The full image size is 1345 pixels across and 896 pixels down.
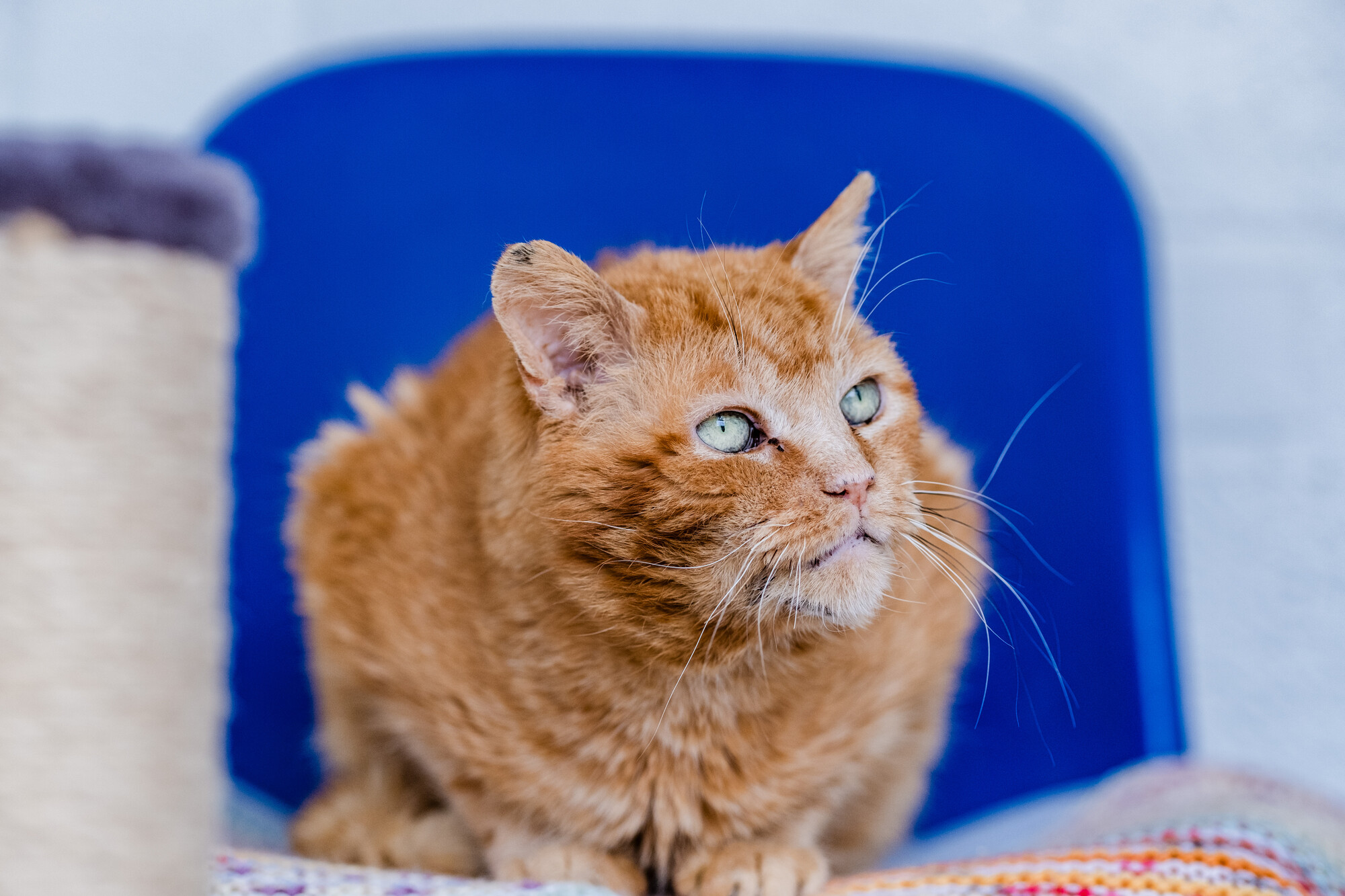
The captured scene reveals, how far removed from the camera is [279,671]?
1330 millimetres

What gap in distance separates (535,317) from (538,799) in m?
0.45

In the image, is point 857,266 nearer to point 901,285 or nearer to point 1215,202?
point 901,285

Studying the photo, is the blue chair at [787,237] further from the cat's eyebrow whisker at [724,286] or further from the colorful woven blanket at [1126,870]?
the colorful woven blanket at [1126,870]

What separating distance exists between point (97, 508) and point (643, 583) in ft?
1.18

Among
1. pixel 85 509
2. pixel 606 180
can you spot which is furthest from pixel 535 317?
pixel 606 180

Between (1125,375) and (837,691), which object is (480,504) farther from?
(1125,375)

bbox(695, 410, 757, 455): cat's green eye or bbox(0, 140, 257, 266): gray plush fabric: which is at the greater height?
bbox(0, 140, 257, 266): gray plush fabric

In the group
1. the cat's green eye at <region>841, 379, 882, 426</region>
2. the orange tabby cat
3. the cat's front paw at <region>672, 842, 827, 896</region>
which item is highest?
the cat's green eye at <region>841, 379, 882, 426</region>

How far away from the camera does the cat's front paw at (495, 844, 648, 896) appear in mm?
880

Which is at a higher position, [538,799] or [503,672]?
[503,672]

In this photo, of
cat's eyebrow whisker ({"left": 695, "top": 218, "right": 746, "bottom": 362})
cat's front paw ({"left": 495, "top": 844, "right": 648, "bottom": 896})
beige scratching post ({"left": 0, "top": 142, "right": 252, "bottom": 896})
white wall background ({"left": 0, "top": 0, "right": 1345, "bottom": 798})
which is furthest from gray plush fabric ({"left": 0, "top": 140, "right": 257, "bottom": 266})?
cat's front paw ({"left": 495, "top": 844, "right": 648, "bottom": 896})

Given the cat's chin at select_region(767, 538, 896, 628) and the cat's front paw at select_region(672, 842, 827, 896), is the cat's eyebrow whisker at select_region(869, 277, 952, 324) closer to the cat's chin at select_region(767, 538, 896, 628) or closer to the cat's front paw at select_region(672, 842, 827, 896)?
the cat's chin at select_region(767, 538, 896, 628)

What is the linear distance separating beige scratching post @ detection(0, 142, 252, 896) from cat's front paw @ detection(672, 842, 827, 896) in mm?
433

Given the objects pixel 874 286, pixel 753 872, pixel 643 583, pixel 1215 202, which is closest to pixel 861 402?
pixel 874 286
